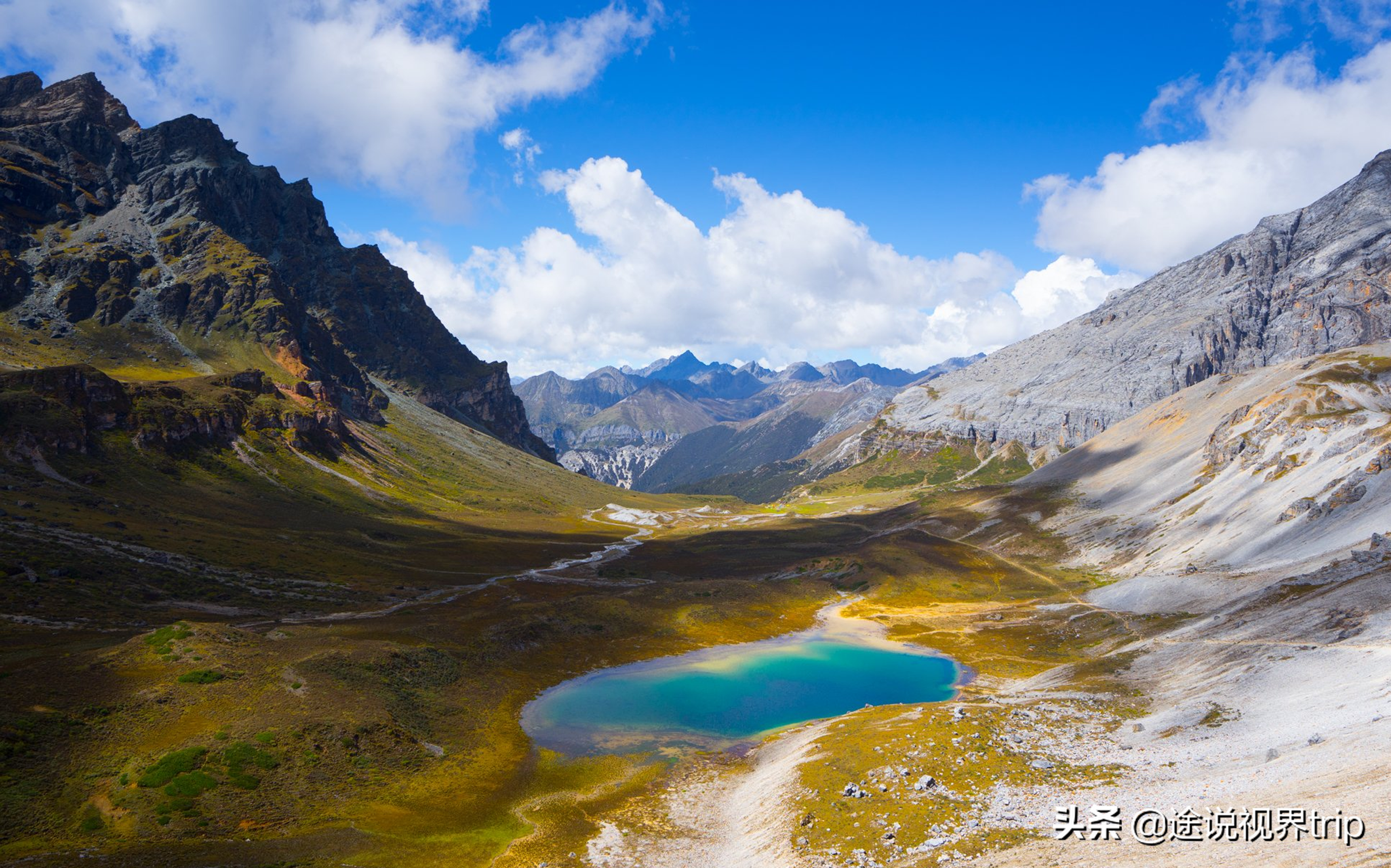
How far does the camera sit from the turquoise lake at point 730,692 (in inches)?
2569

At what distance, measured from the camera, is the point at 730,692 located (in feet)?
265

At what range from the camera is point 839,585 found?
14900 centimetres

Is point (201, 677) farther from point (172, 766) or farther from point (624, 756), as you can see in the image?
point (624, 756)

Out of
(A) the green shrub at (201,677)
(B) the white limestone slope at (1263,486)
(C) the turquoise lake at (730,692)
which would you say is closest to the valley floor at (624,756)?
(A) the green shrub at (201,677)

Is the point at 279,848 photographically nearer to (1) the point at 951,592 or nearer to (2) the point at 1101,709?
(2) the point at 1101,709

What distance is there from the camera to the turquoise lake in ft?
214

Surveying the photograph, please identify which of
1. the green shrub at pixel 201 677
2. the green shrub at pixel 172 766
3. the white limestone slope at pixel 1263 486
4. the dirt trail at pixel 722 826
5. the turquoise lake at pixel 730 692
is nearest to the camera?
the green shrub at pixel 172 766

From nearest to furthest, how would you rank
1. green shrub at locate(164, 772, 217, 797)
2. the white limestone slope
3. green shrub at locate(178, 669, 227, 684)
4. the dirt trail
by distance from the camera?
green shrub at locate(164, 772, 217, 797) < the dirt trail < green shrub at locate(178, 669, 227, 684) < the white limestone slope

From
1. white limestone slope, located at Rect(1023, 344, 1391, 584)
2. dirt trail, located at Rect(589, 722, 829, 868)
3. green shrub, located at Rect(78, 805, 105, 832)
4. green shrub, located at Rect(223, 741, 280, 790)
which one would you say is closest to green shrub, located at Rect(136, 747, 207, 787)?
green shrub, located at Rect(223, 741, 280, 790)

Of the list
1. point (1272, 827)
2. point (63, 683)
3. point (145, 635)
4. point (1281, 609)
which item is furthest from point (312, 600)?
point (1281, 609)

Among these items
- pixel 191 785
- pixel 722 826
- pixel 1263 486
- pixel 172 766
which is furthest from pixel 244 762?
pixel 1263 486

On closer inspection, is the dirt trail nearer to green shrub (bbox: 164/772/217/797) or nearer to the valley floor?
the valley floor

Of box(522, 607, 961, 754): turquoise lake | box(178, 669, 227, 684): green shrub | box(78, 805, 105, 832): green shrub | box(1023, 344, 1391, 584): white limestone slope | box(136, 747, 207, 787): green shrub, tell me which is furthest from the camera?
box(1023, 344, 1391, 584): white limestone slope

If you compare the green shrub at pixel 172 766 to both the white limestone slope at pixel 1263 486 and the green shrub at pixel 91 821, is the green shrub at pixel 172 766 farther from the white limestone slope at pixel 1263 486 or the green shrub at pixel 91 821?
the white limestone slope at pixel 1263 486
